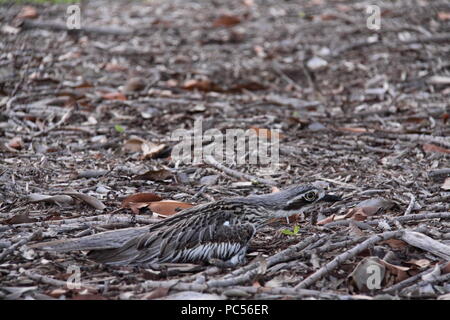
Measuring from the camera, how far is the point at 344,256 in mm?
4629

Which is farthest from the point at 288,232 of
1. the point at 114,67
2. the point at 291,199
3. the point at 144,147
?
the point at 114,67

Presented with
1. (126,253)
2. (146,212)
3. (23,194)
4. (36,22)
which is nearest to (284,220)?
(146,212)

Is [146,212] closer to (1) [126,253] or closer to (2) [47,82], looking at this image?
(1) [126,253]

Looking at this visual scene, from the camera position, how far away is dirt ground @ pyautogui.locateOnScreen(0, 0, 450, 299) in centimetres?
457

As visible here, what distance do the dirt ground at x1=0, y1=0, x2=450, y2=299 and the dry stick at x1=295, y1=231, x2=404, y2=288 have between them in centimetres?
1

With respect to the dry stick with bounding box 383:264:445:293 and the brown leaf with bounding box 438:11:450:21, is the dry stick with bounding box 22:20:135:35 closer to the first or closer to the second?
the brown leaf with bounding box 438:11:450:21

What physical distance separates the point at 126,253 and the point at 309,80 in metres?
5.59

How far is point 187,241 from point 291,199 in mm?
914

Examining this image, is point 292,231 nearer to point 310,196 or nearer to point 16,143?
point 310,196

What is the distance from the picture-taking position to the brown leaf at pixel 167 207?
5.64 meters

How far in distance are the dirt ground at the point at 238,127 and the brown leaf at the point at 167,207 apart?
0.09 ft

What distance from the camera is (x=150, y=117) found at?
8.20 metres

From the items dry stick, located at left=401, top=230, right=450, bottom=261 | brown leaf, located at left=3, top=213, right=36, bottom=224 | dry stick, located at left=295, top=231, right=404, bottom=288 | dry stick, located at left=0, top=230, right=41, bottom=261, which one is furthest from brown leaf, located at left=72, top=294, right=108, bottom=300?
dry stick, located at left=401, top=230, right=450, bottom=261
